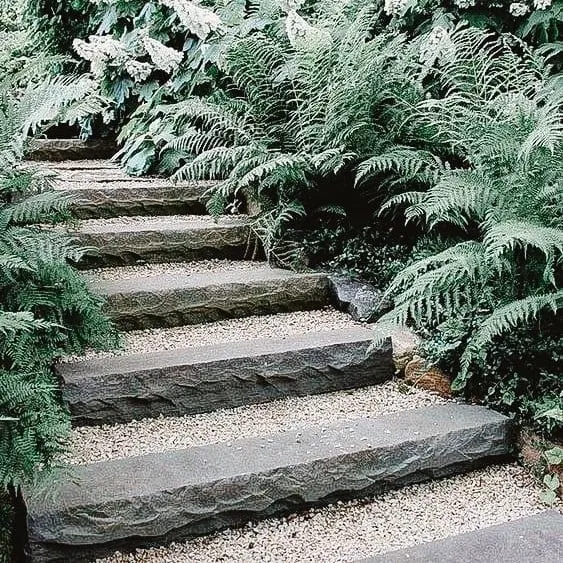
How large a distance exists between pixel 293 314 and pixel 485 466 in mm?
1163

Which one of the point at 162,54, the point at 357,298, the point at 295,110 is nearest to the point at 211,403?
the point at 357,298

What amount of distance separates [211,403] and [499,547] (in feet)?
3.80

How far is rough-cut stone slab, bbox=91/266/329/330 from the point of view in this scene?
319 centimetres

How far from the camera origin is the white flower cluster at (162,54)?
4.62 metres

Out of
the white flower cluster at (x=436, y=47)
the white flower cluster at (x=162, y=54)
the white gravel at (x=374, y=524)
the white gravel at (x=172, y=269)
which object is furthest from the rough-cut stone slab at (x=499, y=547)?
the white flower cluster at (x=162, y=54)

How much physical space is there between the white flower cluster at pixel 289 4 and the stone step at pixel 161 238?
1248 mm

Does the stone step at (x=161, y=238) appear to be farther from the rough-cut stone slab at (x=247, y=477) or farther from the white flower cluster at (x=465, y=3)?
the white flower cluster at (x=465, y=3)

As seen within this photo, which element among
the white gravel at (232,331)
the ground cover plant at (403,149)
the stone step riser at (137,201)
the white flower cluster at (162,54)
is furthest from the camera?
the white flower cluster at (162,54)

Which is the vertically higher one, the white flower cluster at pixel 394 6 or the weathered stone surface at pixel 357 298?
the white flower cluster at pixel 394 6

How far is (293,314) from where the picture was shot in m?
3.49

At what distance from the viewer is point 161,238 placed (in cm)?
367

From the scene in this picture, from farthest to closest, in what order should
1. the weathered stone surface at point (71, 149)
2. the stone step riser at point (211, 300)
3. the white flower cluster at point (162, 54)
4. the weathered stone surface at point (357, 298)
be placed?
the weathered stone surface at point (71, 149) → the white flower cluster at point (162, 54) → the weathered stone surface at point (357, 298) → the stone step riser at point (211, 300)

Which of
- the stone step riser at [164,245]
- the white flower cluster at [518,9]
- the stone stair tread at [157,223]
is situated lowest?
the stone step riser at [164,245]

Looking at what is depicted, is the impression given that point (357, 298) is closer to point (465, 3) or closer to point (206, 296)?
point (206, 296)
